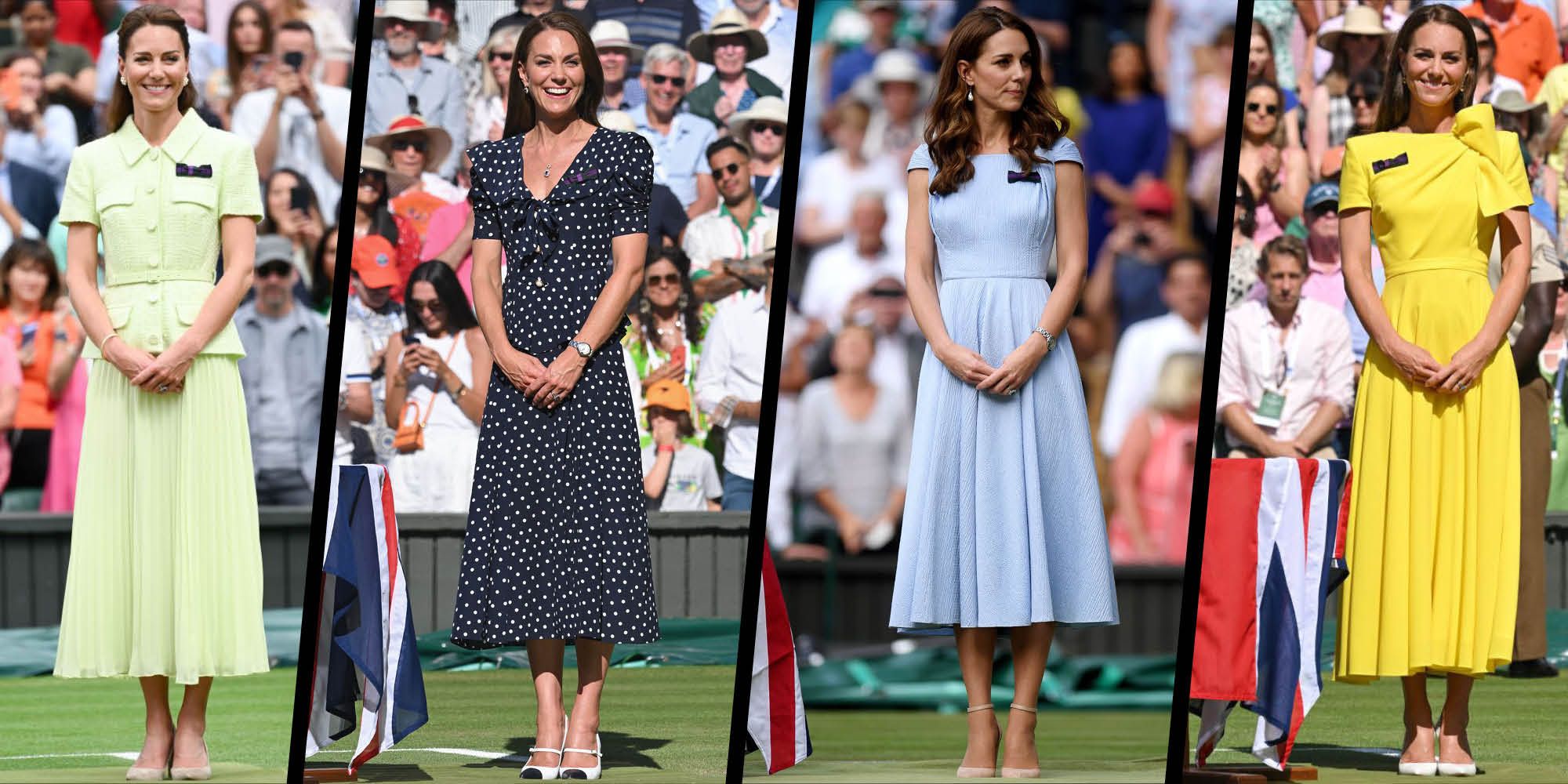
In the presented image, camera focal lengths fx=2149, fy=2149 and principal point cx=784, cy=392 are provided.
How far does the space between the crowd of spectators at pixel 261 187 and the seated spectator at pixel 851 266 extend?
1.88 m

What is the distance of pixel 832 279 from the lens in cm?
848

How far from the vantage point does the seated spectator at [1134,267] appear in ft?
30.6

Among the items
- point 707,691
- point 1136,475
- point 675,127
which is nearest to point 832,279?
point 1136,475

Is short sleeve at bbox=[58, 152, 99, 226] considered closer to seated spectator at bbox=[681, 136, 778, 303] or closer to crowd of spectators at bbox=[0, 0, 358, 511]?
seated spectator at bbox=[681, 136, 778, 303]

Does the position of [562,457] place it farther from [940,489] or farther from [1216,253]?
[1216,253]

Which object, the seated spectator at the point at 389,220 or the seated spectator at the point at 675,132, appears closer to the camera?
the seated spectator at the point at 675,132

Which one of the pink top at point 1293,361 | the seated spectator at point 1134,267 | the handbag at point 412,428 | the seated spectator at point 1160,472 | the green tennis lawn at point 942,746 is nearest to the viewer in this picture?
the green tennis lawn at point 942,746

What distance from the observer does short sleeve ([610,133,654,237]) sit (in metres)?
4.44

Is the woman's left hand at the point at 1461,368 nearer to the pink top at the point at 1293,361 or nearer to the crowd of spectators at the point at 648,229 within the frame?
the crowd of spectators at the point at 648,229

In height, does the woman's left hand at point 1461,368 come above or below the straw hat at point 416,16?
below

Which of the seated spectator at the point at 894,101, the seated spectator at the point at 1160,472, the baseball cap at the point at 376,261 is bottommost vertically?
the seated spectator at the point at 1160,472

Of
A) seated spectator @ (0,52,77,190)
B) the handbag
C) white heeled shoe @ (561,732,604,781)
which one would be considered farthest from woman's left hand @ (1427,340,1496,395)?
seated spectator @ (0,52,77,190)

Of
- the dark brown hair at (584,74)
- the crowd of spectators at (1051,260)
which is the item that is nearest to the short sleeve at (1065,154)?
the dark brown hair at (584,74)

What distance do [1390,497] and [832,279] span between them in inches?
159
